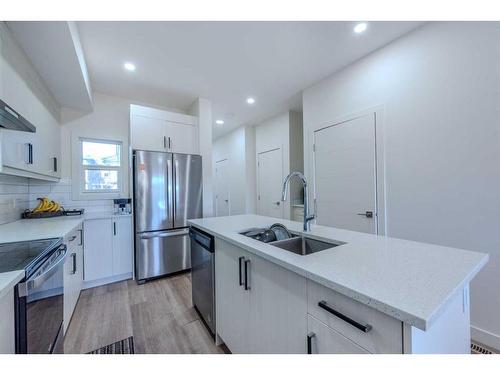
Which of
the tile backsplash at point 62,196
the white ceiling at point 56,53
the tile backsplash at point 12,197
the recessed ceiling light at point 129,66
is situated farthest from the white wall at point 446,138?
the tile backsplash at point 12,197

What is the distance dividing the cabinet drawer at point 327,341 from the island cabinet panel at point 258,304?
0.15ft

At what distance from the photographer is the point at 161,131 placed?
3.16 meters

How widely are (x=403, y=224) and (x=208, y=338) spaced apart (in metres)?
2.12

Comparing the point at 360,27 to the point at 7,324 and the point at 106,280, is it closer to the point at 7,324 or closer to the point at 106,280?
the point at 7,324

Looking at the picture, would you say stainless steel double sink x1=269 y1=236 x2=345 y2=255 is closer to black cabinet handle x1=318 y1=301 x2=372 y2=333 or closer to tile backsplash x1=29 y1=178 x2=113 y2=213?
black cabinet handle x1=318 y1=301 x2=372 y2=333

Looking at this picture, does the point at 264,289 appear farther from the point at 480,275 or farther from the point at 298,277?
the point at 480,275

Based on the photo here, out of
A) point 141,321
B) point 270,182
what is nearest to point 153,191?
point 141,321

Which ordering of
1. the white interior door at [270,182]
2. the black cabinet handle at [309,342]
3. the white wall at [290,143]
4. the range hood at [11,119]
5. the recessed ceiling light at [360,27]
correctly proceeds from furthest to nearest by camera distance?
the white interior door at [270,182] < the white wall at [290,143] < the recessed ceiling light at [360,27] < the range hood at [11,119] < the black cabinet handle at [309,342]

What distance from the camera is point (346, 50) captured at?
2.37m

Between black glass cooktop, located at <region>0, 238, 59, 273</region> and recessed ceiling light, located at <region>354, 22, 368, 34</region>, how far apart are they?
2985 millimetres

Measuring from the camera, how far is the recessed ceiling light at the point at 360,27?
2016mm

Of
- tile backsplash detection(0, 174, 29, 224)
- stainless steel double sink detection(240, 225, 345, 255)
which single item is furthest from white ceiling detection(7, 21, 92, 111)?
stainless steel double sink detection(240, 225, 345, 255)

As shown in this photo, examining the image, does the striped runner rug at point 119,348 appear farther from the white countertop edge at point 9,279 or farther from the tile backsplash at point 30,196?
the tile backsplash at point 30,196

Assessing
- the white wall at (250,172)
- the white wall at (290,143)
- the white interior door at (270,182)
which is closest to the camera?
the white wall at (290,143)
